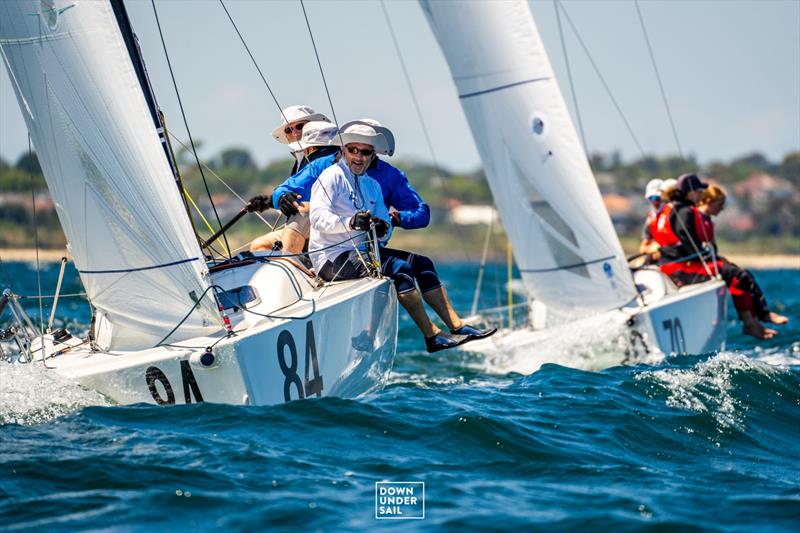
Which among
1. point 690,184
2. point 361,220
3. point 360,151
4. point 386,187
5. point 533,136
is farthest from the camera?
point 690,184

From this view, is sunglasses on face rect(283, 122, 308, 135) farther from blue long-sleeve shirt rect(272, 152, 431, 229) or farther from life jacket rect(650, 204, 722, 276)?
life jacket rect(650, 204, 722, 276)

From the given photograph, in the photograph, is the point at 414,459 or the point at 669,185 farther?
the point at 669,185

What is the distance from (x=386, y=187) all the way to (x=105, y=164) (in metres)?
1.77

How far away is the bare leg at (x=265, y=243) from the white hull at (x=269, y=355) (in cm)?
67

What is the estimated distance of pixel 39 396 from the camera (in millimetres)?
5098

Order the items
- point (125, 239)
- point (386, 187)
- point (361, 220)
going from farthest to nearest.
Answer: point (386, 187), point (361, 220), point (125, 239)

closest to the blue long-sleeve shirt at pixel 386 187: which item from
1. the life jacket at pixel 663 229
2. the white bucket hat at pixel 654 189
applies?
the life jacket at pixel 663 229

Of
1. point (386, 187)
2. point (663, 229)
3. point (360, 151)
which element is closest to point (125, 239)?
point (360, 151)

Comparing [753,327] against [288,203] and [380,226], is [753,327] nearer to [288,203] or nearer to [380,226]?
[380,226]

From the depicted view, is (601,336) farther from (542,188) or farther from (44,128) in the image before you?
(44,128)

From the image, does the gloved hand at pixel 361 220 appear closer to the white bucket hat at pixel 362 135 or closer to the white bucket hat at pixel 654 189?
the white bucket hat at pixel 362 135

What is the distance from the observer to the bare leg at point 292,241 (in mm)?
6457

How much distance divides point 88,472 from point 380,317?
7.12 ft

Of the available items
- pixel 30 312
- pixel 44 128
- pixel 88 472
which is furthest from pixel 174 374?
pixel 30 312
